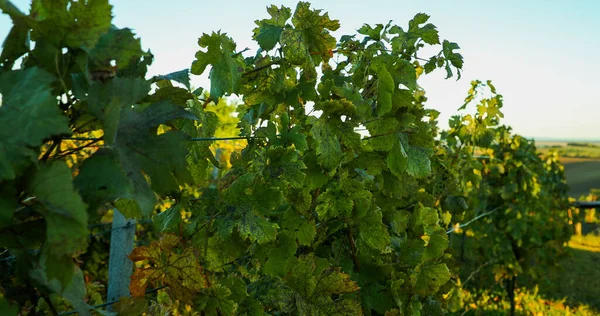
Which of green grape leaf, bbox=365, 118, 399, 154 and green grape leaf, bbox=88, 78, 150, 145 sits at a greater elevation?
green grape leaf, bbox=88, 78, 150, 145

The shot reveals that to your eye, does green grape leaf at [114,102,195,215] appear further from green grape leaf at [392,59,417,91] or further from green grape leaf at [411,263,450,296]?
green grape leaf at [411,263,450,296]

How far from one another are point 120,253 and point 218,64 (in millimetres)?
2558

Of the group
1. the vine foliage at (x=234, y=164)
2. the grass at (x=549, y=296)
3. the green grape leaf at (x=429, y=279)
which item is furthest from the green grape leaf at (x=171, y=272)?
the grass at (x=549, y=296)

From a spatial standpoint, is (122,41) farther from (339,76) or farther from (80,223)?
(339,76)

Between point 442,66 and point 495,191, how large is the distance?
5465 mm

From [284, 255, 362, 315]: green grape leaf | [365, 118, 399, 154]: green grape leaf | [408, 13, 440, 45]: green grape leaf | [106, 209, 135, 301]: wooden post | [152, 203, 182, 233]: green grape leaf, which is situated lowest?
[106, 209, 135, 301]: wooden post

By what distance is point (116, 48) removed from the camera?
1087 millimetres

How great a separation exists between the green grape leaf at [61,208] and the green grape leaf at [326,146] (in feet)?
3.24

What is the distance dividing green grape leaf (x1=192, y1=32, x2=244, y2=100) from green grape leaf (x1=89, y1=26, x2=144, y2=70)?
31.7 inches

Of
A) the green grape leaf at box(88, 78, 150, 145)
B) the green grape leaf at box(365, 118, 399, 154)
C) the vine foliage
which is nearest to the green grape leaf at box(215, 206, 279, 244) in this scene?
the vine foliage

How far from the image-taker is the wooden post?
13.1 feet

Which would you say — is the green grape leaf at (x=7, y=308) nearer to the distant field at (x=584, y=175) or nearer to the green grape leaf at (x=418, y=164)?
the green grape leaf at (x=418, y=164)

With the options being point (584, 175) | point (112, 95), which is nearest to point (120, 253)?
point (112, 95)

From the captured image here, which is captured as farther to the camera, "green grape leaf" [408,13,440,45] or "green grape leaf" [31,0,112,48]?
"green grape leaf" [408,13,440,45]
